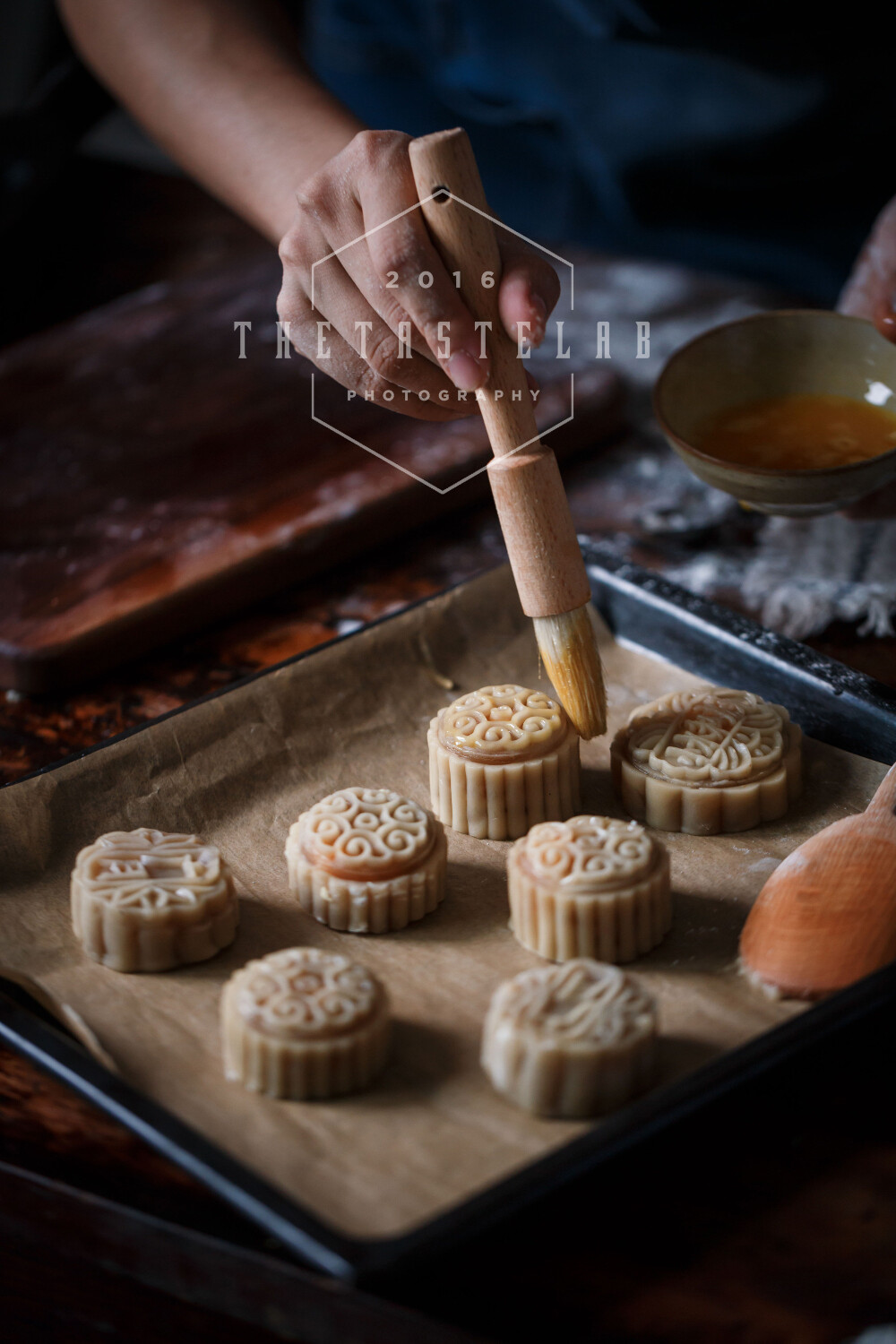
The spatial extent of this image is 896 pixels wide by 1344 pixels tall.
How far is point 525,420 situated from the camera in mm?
1911

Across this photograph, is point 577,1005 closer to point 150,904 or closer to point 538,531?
point 150,904

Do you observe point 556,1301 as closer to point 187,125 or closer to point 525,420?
point 525,420

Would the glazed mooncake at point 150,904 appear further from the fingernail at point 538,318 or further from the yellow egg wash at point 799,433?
the yellow egg wash at point 799,433

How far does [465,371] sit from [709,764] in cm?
70

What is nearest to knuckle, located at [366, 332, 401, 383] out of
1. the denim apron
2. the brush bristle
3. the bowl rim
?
the brush bristle

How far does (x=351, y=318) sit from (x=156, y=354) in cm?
162

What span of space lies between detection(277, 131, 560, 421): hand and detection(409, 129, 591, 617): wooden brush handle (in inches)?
0.9

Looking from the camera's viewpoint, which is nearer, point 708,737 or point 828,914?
point 828,914

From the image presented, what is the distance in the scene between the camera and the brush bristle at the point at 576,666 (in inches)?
79.7

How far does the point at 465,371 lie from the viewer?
1.80 m

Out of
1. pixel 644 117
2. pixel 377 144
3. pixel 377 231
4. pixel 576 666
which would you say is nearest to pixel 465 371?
pixel 377 231

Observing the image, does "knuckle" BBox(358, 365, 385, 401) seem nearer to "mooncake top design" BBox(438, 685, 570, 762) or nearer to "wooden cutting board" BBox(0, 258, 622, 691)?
"mooncake top design" BBox(438, 685, 570, 762)

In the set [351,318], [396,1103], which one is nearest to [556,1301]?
[396,1103]

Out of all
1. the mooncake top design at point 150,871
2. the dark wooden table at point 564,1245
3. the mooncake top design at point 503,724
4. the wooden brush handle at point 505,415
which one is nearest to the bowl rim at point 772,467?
the wooden brush handle at point 505,415
